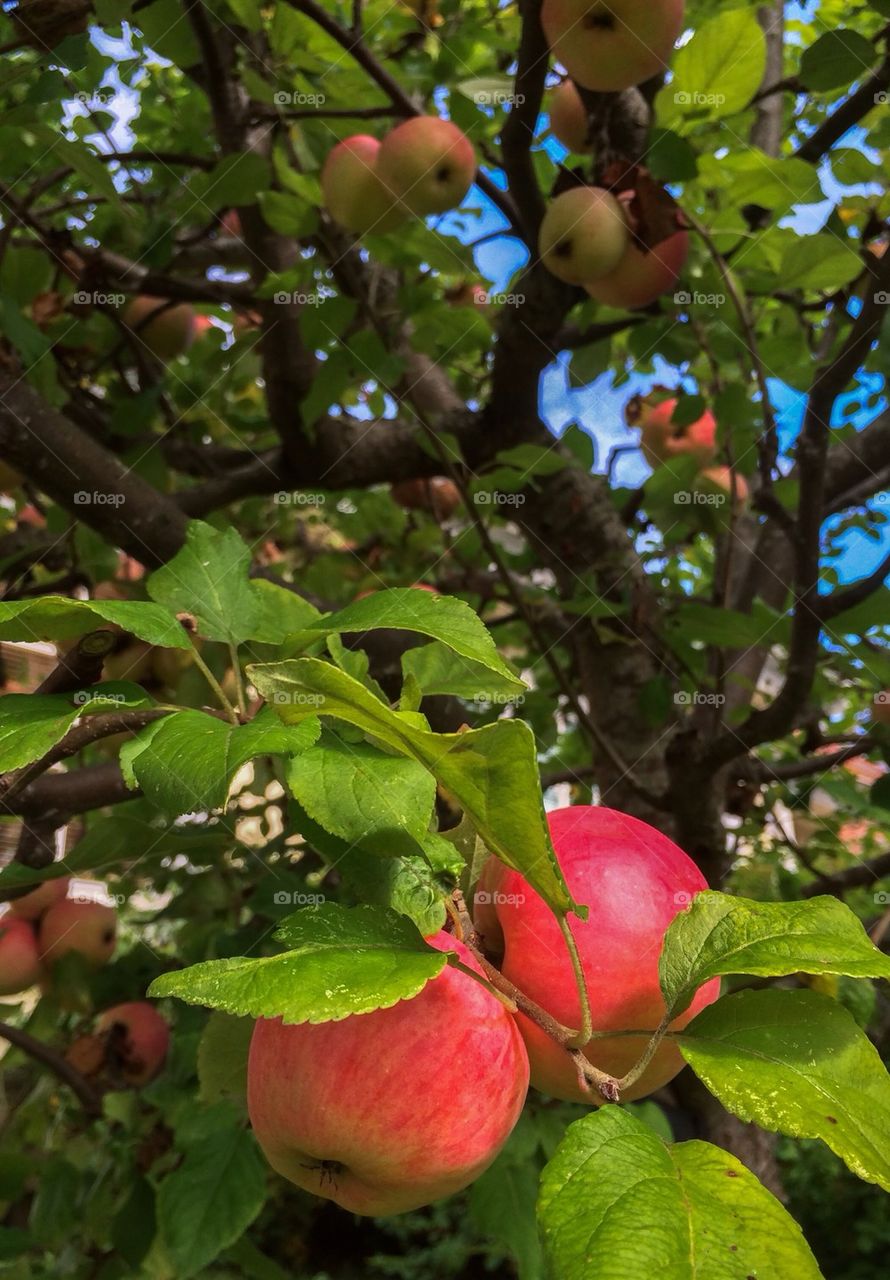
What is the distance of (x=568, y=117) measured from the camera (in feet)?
5.05

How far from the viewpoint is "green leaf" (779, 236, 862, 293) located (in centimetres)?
122

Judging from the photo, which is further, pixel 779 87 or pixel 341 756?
pixel 779 87

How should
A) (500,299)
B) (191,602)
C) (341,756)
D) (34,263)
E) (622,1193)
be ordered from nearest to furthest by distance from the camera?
(622,1193), (341,756), (191,602), (34,263), (500,299)

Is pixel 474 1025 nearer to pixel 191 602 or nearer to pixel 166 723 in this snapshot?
pixel 166 723

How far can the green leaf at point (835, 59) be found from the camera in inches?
41.2

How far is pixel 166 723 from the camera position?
19.3 inches

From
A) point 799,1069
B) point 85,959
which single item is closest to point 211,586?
point 799,1069

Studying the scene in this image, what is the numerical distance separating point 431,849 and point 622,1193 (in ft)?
0.59

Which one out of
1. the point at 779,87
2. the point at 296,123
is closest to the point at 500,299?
the point at 296,123

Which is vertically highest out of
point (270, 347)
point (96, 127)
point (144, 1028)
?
point (96, 127)
